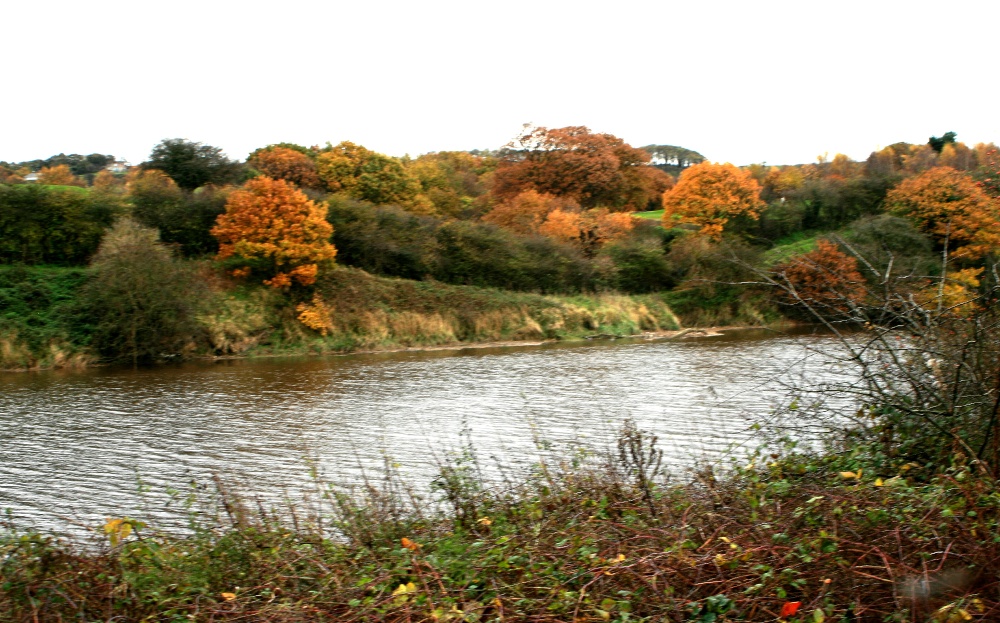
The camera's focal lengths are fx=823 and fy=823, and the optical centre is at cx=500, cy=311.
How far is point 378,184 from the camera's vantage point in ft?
194

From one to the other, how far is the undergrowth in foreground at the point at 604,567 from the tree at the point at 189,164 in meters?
45.6

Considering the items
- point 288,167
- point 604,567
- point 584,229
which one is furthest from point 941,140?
point 604,567

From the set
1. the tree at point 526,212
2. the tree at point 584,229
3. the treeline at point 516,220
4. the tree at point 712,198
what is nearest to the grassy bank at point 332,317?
the treeline at point 516,220

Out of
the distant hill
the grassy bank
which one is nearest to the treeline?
the grassy bank

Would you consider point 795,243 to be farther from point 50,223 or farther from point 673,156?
point 673,156

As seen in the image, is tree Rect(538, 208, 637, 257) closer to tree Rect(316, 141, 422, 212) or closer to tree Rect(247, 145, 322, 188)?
tree Rect(316, 141, 422, 212)

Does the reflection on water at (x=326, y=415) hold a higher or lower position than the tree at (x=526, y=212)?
lower

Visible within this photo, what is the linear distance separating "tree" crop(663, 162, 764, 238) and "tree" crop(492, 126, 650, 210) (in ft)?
29.8

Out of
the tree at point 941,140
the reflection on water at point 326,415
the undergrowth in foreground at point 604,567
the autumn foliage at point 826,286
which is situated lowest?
the reflection on water at point 326,415

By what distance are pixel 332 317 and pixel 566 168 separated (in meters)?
31.6

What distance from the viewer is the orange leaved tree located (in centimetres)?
3847

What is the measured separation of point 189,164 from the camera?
4903 centimetres

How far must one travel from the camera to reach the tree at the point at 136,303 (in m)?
32.7

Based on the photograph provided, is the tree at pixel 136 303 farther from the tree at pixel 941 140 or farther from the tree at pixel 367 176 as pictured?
the tree at pixel 941 140
